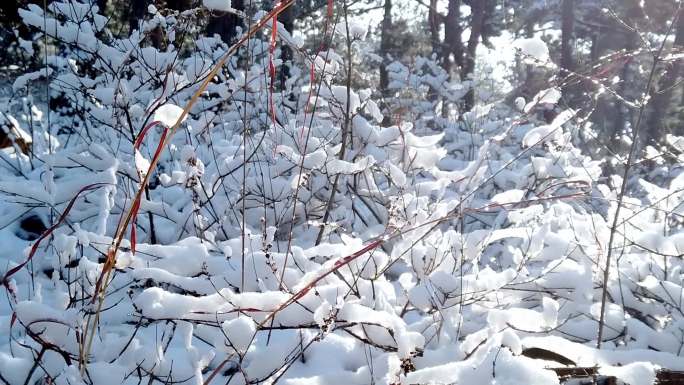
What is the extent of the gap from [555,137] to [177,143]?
8.50 ft

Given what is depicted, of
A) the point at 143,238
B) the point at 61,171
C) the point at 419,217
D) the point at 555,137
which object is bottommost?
the point at 419,217

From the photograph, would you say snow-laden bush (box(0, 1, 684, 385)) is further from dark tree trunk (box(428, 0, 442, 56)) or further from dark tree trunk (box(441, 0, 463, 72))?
dark tree trunk (box(441, 0, 463, 72))

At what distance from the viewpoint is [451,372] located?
3.92 ft

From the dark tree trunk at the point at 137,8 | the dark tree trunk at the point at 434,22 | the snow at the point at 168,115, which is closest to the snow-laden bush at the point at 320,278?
the snow at the point at 168,115

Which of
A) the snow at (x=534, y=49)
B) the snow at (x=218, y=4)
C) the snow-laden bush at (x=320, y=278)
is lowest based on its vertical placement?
the snow-laden bush at (x=320, y=278)

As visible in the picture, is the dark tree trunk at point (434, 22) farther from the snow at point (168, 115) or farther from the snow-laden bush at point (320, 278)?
the snow at point (168, 115)

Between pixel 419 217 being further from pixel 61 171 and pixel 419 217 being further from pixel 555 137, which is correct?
pixel 61 171

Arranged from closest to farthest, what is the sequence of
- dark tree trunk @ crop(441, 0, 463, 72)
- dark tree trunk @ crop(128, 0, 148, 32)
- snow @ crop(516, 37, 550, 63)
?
snow @ crop(516, 37, 550, 63), dark tree trunk @ crop(128, 0, 148, 32), dark tree trunk @ crop(441, 0, 463, 72)

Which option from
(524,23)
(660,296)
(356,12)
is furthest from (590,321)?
(524,23)

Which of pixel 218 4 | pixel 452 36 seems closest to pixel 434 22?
pixel 218 4

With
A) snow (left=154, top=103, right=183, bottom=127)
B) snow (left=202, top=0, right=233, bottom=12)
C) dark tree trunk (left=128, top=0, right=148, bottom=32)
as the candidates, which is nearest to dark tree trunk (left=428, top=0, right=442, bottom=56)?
snow (left=202, top=0, right=233, bottom=12)

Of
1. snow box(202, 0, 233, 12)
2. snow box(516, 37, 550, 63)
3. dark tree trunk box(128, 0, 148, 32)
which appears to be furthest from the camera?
dark tree trunk box(128, 0, 148, 32)

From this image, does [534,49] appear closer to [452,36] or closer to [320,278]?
[320,278]

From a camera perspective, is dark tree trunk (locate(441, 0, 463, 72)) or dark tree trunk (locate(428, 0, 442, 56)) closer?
dark tree trunk (locate(428, 0, 442, 56))
